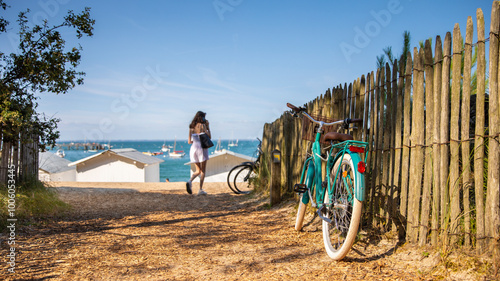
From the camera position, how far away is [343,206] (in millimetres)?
3488

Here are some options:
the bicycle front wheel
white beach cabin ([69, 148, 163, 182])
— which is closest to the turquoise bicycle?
the bicycle front wheel

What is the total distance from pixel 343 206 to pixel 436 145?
3.24ft

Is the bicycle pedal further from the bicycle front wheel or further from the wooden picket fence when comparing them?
the wooden picket fence

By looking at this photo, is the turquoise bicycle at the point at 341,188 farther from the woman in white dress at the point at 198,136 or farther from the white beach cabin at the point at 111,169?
the white beach cabin at the point at 111,169

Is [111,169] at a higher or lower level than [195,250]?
lower

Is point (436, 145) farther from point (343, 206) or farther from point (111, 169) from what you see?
point (111, 169)

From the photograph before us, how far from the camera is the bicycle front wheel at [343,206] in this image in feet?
10.3

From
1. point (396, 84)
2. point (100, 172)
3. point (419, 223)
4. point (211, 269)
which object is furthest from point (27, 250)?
point (100, 172)

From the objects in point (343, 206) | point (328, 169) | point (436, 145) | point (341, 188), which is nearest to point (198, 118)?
point (328, 169)

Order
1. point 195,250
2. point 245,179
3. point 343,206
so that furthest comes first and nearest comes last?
point 245,179
point 195,250
point 343,206

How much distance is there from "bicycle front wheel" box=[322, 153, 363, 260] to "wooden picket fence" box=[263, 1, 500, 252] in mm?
516

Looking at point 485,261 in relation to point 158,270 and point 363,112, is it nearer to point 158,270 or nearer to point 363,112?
point 363,112

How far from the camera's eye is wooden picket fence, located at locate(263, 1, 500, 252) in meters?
2.73

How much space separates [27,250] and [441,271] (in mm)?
4160
